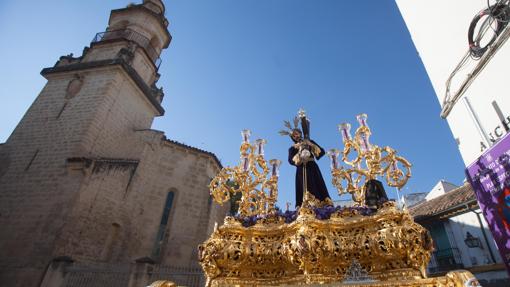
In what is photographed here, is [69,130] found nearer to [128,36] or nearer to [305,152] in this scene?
[128,36]

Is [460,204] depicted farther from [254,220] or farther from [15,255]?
[15,255]

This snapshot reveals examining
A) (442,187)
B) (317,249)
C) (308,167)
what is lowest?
(317,249)

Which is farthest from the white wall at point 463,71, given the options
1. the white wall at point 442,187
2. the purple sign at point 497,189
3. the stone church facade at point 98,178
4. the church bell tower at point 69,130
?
the white wall at point 442,187

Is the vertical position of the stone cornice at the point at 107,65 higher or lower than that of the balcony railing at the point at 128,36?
lower

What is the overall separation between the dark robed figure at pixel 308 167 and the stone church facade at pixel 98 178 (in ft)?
34.1

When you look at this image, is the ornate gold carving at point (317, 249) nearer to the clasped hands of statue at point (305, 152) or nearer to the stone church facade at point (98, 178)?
the clasped hands of statue at point (305, 152)

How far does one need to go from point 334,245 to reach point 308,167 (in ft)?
7.35

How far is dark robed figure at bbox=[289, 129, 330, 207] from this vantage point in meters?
5.95

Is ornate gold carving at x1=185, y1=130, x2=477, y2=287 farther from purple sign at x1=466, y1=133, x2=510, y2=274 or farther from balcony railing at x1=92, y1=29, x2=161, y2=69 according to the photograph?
balcony railing at x1=92, y1=29, x2=161, y2=69

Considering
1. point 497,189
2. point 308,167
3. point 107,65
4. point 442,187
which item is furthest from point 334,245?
point 442,187

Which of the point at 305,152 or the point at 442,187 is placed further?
the point at 442,187

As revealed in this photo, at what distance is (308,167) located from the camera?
20.3 ft

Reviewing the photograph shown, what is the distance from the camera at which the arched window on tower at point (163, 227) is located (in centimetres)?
1429

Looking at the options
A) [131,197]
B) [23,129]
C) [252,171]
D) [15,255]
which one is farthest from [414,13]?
[23,129]
